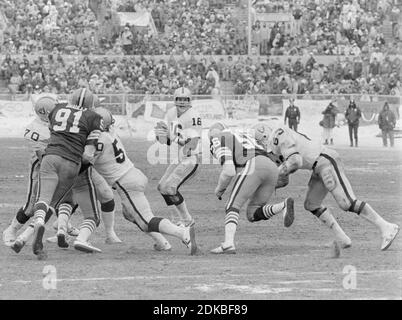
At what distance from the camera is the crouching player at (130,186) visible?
11.3 metres

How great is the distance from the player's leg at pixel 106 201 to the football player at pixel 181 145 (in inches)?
57.4

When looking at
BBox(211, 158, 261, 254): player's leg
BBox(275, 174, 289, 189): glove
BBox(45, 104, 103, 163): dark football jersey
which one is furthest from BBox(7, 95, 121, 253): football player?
BBox(275, 174, 289, 189): glove

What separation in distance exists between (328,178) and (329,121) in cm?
2102

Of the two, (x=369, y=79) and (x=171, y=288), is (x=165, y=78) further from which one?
(x=171, y=288)

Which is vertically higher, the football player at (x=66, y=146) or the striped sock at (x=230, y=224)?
the football player at (x=66, y=146)

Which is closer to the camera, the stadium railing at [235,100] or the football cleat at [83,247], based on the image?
the football cleat at [83,247]

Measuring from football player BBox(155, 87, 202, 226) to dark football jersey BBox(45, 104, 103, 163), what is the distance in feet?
8.95

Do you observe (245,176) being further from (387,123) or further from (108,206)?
(387,123)

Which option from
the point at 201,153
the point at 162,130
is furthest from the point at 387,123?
the point at 162,130

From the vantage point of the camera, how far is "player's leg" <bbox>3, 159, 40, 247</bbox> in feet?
39.2

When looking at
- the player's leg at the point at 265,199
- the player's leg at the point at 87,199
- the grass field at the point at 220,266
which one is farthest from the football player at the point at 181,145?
the player's leg at the point at 87,199

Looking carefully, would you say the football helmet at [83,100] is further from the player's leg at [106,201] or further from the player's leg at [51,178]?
the player's leg at [106,201]

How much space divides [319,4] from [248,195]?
26.9 metres

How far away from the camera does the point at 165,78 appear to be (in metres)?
35.9
